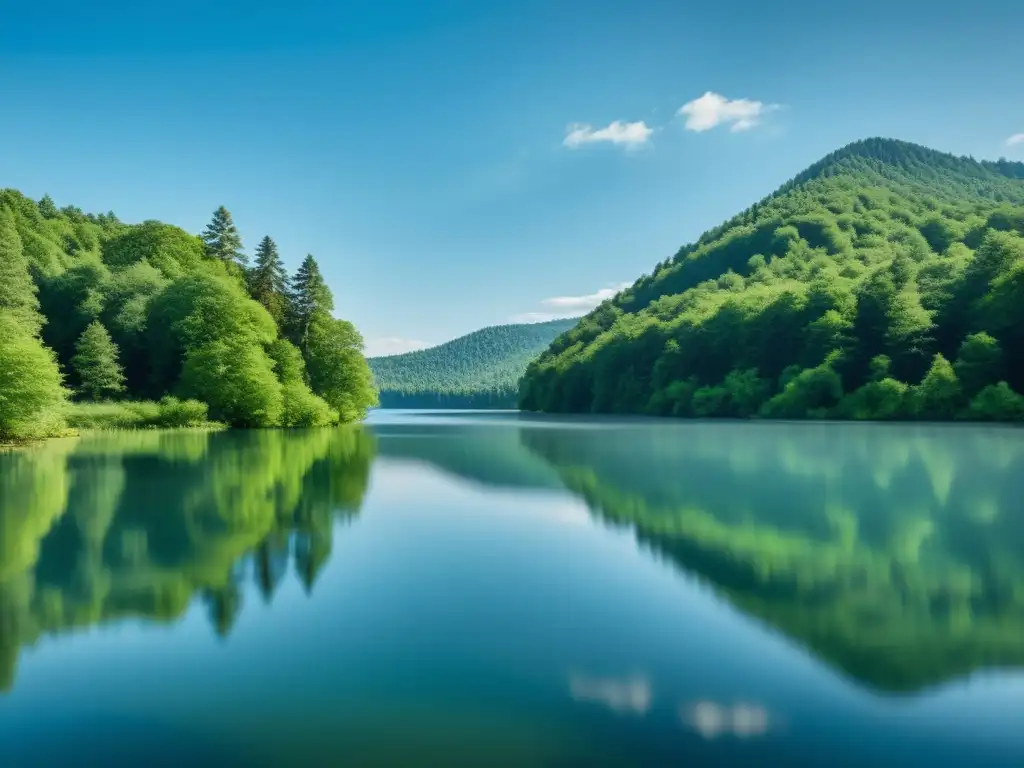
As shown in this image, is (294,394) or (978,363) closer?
(978,363)

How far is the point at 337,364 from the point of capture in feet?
225

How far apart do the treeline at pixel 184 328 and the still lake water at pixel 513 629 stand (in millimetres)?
30804

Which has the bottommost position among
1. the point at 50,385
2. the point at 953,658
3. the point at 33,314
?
the point at 953,658

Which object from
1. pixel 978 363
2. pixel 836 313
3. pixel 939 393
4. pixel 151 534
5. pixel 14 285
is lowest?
pixel 151 534

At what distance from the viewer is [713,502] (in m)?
16.5

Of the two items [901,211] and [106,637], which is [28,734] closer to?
[106,637]

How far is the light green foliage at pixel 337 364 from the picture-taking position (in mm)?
68438

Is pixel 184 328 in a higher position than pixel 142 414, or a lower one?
higher

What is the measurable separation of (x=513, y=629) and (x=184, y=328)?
53.3 meters

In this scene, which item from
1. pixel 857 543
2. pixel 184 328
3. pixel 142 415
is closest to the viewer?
pixel 857 543

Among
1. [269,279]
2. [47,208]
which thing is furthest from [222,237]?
[47,208]

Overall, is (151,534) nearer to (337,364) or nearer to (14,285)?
(14,285)

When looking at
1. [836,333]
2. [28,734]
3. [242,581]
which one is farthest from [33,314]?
[836,333]

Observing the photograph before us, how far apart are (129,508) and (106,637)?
352 inches
